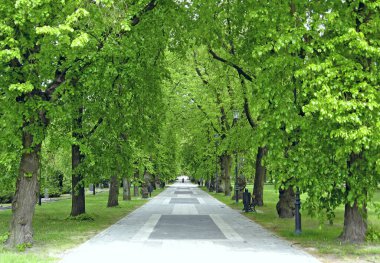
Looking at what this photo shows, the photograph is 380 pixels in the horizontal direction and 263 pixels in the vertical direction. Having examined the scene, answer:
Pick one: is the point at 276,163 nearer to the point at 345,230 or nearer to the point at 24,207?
the point at 345,230

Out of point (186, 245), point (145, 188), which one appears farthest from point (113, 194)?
point (186, 245)

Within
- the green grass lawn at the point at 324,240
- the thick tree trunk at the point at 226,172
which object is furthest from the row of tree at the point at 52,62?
the thick tree trunk at the point at 226,172

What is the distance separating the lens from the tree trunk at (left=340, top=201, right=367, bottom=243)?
12234 millimetres

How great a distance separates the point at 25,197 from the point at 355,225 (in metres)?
9.01

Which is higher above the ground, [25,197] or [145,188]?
[25,197]

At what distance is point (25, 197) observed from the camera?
11.8 metres

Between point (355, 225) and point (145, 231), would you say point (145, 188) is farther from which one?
point (355, 225)

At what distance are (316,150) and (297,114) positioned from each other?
110 cm

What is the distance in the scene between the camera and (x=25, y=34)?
11.5 meters

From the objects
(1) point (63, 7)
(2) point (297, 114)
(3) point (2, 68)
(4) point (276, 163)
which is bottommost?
(4) point (276, 163)

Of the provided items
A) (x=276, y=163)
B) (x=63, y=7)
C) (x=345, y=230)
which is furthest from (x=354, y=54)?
(x=63, y=7)

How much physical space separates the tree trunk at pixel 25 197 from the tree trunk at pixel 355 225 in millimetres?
8566

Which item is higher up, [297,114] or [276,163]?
[297,114]

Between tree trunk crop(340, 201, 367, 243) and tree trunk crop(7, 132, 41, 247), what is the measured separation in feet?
28.1
